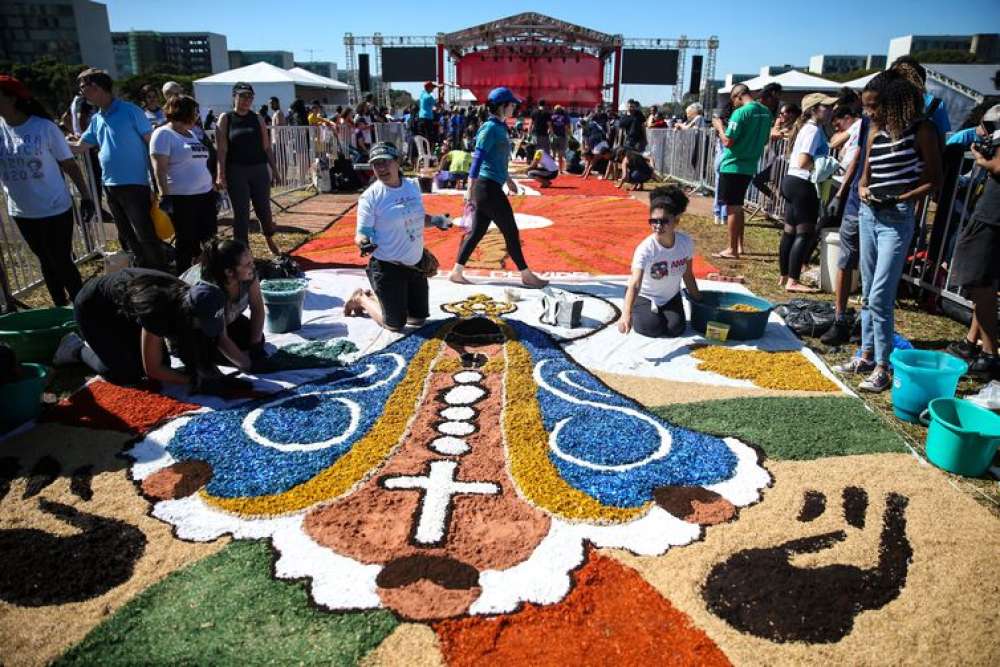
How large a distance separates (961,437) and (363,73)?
41750 millimetres

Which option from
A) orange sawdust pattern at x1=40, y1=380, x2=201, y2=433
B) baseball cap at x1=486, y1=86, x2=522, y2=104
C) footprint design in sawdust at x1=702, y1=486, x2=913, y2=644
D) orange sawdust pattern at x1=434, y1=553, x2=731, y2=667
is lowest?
orange sawdust pattern at x1=434, y1=553, x2=731, y2=667

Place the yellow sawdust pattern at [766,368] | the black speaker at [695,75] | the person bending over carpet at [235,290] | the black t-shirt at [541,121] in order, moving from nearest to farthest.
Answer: the person bending over carpet at [235,290]
the yellow sawdust pattern at [766,368]
the black t-shirt at [541,121]
the black speaker at [695,75]

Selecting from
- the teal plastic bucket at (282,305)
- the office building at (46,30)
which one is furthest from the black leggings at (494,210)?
the office building at (46,30)

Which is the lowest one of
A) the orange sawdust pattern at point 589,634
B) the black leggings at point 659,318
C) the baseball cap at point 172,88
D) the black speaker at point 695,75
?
the orange sawdust pattern at point 589,634

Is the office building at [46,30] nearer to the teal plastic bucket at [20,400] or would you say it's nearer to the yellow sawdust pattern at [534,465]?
the teal plastic bucket at [20,400]

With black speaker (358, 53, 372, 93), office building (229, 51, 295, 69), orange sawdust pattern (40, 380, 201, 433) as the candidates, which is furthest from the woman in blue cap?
office building (229, 51, 295, 69)

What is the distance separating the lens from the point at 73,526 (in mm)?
2637

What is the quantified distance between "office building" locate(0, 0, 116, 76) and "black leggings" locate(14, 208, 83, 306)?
85965 mm

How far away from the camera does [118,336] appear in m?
3.85

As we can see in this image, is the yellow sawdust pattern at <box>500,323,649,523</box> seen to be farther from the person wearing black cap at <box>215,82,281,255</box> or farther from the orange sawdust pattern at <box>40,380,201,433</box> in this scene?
the person wearing black cap at <box>215,82,281,255</box>

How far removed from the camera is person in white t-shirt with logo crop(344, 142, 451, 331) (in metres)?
4.81

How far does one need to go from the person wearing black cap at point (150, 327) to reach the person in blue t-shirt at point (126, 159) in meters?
1.85

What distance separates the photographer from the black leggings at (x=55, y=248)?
4.89m

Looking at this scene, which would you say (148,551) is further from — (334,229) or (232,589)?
(334,229)
